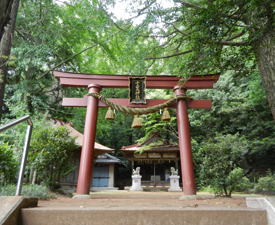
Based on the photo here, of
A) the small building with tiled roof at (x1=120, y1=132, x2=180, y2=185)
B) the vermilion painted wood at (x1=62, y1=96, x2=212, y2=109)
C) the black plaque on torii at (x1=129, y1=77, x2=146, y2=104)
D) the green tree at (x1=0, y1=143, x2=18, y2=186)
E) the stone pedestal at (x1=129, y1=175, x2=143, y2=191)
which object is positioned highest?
the black plaque on torii at (x1=129, y1=77, x2=146, y2=104)

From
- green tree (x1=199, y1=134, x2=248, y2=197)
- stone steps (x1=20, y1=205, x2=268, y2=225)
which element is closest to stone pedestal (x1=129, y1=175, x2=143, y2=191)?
green tree (x1=199, y1=134, x2=248, y2=197)

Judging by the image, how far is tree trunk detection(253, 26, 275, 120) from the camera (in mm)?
3619

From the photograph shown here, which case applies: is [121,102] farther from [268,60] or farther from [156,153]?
[156,153]

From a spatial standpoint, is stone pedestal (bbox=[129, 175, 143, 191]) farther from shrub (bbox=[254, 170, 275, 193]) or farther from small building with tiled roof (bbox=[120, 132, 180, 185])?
shrub (bbox=[254, 170, 275, 193])

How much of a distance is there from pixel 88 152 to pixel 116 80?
2.46 m

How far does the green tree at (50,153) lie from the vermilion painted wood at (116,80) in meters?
1.96

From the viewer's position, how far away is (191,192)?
471cm

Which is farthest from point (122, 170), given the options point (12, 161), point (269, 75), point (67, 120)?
point (269, 75)

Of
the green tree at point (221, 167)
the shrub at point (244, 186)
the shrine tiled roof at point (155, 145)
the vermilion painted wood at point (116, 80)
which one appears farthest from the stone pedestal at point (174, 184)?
the vermilion painted wood at point (116, 80)

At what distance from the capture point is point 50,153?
6.22 m

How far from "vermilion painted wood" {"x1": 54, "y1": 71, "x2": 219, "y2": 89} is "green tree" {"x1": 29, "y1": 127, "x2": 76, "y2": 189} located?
6.43ft

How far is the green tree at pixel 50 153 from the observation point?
6129mm

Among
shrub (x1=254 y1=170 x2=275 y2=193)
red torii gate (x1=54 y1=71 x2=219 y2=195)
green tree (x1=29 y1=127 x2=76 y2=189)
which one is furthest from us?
shrub (x1=254 y1=170 x2=275 y2=193)

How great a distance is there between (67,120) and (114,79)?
19.0ft
